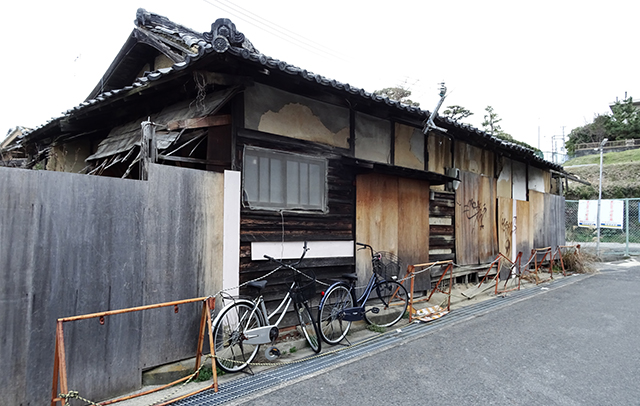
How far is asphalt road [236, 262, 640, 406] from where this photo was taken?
4168 mm

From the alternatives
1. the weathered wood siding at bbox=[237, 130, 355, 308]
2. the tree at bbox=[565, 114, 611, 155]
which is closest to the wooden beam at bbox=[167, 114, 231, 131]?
the weathered wood siding at bbox=[237, 130, 355, 308]

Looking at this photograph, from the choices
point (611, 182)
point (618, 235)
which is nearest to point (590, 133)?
point (611, 182)

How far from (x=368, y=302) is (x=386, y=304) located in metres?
0.36

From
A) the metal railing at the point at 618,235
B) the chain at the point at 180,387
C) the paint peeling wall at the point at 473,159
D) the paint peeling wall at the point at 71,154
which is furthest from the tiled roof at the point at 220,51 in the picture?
the metal railing at the point at 618,235

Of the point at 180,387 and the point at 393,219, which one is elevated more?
the point at 393,219

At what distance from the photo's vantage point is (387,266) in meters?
7.50

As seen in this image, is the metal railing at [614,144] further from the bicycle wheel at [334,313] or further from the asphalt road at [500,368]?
the bicycle wheel at [334,313]

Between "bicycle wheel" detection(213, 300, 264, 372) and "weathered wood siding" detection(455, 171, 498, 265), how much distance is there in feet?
22.5

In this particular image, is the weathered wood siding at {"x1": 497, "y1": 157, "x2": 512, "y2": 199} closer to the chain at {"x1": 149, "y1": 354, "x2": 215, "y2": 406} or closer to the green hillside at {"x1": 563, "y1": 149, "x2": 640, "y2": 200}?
the chain at {"x1": 149, "y1": 354, "x2": 215, "y2": 406}

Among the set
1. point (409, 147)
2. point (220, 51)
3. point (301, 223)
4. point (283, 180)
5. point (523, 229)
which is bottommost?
point (523, 229)

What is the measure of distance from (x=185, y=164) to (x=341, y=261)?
3.34m

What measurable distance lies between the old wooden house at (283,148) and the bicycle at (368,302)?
0.47 m

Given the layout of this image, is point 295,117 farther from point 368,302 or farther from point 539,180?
point 539,180

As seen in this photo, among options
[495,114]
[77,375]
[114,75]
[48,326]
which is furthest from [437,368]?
[495,114]
